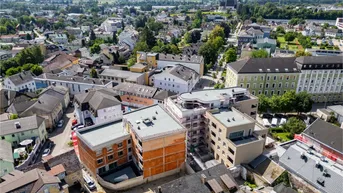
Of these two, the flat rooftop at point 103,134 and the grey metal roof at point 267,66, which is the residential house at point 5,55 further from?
the grey metal roof at point 267,66

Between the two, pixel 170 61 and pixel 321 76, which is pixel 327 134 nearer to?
pixel 321 76

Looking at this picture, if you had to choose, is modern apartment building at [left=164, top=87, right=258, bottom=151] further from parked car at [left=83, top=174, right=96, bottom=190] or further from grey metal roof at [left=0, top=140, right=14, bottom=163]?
grey metal roof at [left=0, top=140, right=14, bottom=163]

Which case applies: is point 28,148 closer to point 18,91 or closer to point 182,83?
point 18,91

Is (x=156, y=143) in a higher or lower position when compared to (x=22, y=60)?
lower

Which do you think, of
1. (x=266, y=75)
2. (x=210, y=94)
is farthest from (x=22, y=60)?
(x=266, y=75)

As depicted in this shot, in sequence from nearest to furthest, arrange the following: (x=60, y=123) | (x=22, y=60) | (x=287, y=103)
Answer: (x=287, y=103), (x=60, y=123), (x=22, y=60)

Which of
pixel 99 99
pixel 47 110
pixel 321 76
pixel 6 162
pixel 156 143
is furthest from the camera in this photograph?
pixel 321 76
